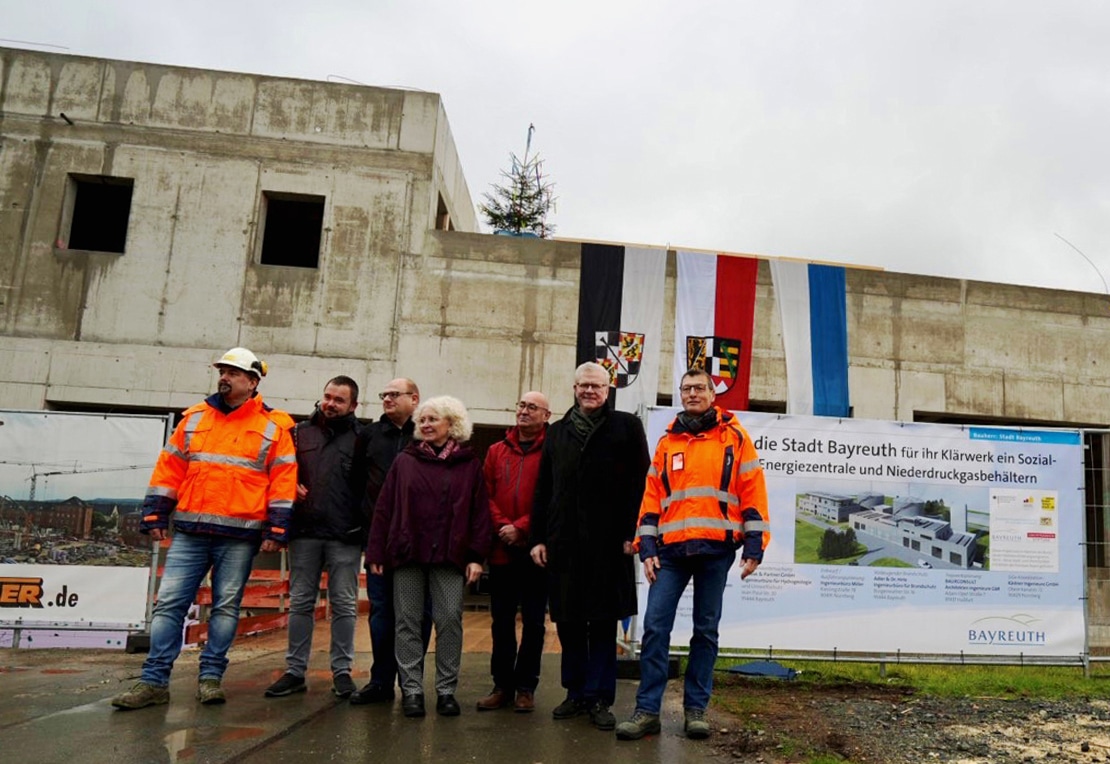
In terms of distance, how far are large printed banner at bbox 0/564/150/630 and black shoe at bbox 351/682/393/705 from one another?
3.67 meters

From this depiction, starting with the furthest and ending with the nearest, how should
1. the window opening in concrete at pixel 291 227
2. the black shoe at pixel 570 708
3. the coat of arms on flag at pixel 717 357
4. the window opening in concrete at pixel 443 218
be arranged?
the window opening in concrete at pixel 443 218 < the window opening in concrete at pixel 291 227 < the coat of arms on flag at pixel 717 357 < the black shoe at pixel 570 708

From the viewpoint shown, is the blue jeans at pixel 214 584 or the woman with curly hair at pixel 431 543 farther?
the blue jeans at pixel 214 584

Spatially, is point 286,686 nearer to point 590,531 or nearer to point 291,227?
point 590,531

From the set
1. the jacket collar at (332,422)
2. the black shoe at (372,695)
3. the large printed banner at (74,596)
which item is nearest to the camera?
the black shoe at (372,695)

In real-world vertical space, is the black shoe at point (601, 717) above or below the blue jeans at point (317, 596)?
below

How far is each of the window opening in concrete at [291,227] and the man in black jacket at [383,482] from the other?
10448mm

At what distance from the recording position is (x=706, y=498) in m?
4.61

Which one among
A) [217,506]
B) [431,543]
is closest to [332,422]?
[217,506]

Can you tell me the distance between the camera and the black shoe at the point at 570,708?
15.8 ft

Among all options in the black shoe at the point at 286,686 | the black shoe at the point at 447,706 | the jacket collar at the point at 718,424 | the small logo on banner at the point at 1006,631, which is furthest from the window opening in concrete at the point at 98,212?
the small logo on banner at the point at 1006,631

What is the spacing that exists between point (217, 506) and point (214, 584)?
48cm

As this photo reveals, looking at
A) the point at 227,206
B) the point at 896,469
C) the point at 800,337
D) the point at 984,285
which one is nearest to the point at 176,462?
the point at 896,469

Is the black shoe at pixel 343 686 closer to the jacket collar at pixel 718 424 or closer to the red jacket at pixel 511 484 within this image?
the red jacket at pixel 511 484

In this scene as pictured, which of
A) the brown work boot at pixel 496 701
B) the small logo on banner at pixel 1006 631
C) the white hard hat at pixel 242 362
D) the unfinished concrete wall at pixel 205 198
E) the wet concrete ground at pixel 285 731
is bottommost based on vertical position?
the wet concrete ground at pixel 285 731
